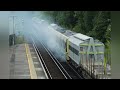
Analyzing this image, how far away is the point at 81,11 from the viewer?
11.3 m

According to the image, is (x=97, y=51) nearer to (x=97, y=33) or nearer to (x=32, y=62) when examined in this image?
(x=97, y=33)

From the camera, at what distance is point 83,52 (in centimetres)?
1155

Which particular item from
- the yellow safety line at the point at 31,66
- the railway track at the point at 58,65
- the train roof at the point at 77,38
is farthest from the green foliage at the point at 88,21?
the yellow safety line at the point at 31,66

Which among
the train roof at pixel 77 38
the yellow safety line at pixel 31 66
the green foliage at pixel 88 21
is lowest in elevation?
the yellow safety line at pixel 31 66

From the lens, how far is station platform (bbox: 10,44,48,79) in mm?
11234

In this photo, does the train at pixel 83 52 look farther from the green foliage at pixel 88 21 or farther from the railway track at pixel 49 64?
the railway track at pixel 49 64

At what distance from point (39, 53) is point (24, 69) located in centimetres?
71

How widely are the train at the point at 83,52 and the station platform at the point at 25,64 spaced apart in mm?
691

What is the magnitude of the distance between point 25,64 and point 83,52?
1.43 m

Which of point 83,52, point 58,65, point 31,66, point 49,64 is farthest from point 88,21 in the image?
point 31,66

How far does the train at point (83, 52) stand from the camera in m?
11.4

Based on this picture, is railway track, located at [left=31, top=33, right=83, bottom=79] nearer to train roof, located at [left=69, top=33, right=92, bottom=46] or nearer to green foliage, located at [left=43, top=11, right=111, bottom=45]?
train roof, located at [left=69, top=33, right=92, bottom=46]

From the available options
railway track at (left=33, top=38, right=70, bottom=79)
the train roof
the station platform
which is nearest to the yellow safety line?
the station platform

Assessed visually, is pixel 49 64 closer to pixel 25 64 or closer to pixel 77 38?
pixel 25 64
